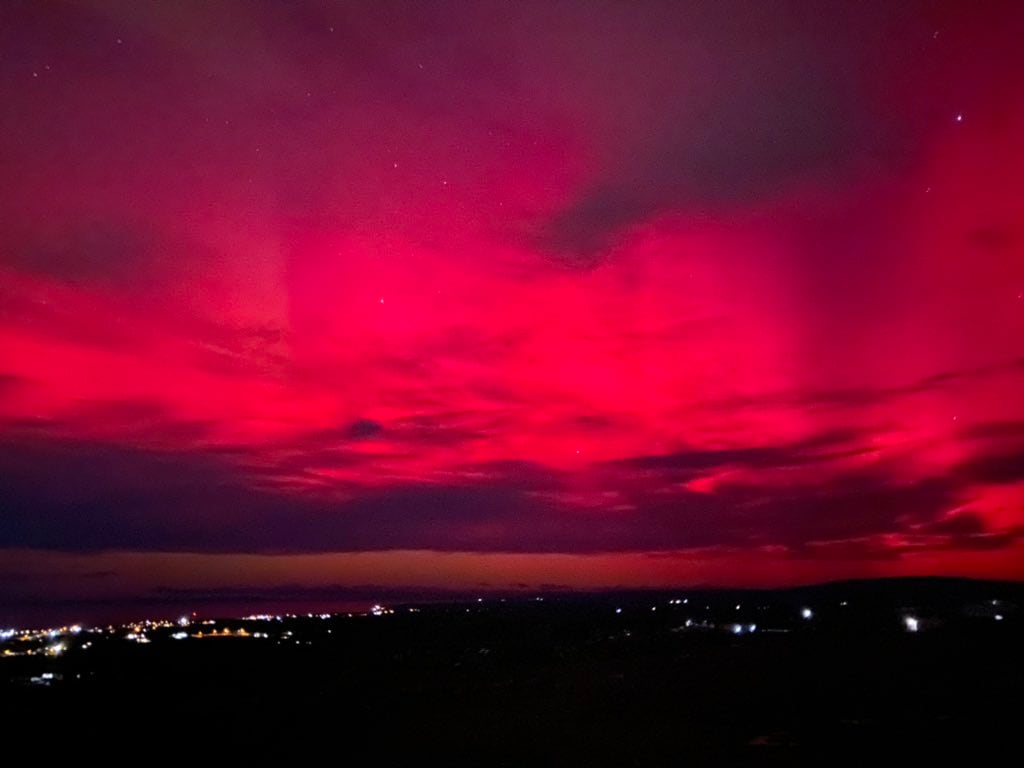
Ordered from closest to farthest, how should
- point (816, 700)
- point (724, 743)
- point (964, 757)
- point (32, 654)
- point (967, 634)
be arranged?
point (964, 757) < point (724, 743) < point (816, 700) < point (967, 634) < point (32, 654)

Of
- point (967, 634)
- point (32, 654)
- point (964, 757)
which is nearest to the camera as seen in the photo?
point (964, 757)

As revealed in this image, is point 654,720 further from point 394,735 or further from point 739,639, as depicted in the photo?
point 739,639

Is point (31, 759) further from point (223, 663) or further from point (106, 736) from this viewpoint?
point (223, 663)

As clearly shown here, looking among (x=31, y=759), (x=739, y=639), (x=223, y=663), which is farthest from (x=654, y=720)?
(x=223, y=663)

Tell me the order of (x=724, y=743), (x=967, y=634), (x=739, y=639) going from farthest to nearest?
1. (x=739, y=639)
2. (x=967, y=634)
3. (x=724, y=743)

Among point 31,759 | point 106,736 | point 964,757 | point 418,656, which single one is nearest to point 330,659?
point 418,656

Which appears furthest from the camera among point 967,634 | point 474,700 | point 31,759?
point 967,634

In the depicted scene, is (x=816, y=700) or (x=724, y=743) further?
(x=816, y=700)

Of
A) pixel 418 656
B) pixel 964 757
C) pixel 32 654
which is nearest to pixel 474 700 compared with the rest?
pixel 964 757

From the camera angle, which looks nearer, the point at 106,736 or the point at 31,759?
the point at 31,759
